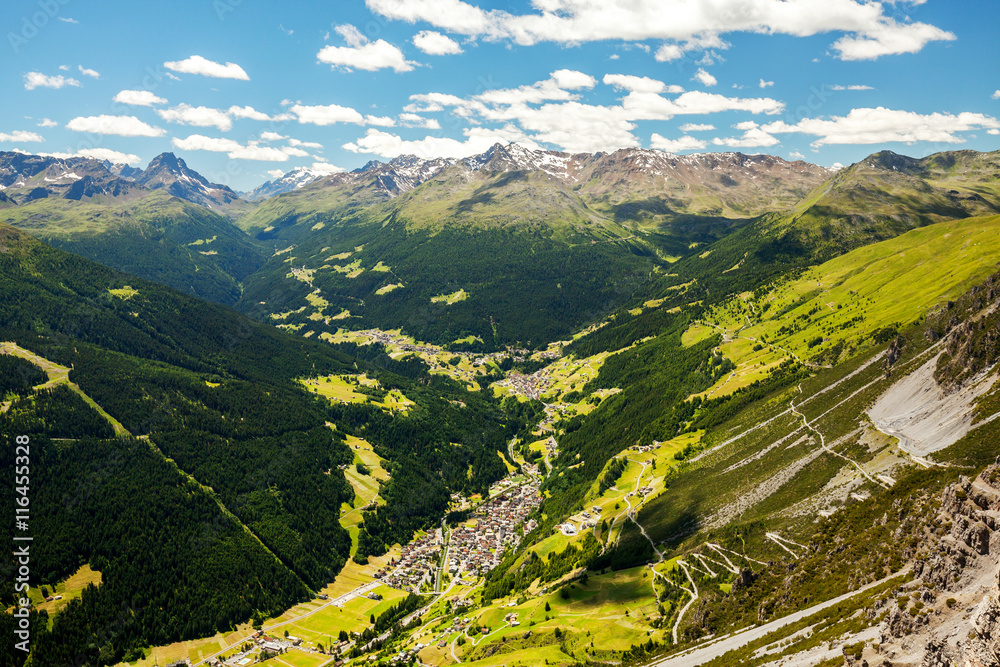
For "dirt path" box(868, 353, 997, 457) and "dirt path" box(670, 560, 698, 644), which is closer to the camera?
"dirt path" box(670, 560, 698, 644)

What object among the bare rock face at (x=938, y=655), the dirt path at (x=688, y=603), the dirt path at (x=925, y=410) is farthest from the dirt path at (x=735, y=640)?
the dirt path at (x=925, y=410)

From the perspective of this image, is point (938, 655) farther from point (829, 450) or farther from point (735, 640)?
point (829, 450)

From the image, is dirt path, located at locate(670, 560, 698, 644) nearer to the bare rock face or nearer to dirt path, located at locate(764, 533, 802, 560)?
dirt path, located at locate(764, 533, 802, 560)

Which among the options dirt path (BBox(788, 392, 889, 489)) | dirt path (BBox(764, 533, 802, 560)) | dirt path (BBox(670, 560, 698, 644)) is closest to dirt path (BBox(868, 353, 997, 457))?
dirt path (BBox(788, 392, 889, 489))

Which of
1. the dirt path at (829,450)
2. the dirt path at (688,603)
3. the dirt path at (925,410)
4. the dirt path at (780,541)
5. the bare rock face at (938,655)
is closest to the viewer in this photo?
the bare rock face at (938,655)

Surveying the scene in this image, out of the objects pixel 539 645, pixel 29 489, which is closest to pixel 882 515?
pixel 539 645

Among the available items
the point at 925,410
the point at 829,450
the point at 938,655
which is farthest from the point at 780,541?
the point at 938,655

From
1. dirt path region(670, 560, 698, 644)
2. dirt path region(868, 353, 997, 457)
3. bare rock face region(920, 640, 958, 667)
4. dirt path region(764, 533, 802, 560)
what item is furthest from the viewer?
dirt path region(868, 353, 997, 457)

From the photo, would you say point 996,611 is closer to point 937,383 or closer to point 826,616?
point 826,616

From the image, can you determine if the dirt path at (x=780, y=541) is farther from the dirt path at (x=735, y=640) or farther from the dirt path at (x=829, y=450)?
the dirt path at (x=735, y=640)

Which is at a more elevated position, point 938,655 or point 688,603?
point 938,655

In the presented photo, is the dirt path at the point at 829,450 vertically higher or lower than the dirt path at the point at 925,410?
lower

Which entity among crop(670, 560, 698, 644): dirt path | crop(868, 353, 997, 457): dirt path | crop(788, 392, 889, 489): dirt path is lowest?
crop(670, 560, 698, 644): dirt path
